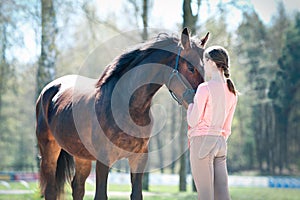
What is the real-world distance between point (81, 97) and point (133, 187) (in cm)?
135

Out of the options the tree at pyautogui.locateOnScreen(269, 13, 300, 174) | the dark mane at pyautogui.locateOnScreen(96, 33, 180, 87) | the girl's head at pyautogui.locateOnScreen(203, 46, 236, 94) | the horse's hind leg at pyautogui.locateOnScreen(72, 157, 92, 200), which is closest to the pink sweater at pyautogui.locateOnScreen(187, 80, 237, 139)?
the girl's head at pyautogui.locateOnScreen(203, 46, 236, 94)

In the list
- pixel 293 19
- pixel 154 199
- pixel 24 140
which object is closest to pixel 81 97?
pixel 154 199

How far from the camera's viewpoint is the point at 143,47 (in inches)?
213

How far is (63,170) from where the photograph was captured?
6.94m

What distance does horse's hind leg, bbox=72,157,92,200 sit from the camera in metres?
6.58

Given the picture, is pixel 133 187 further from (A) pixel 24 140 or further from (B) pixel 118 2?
(A) pixel 24 140

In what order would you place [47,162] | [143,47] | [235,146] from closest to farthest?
[143,47] → [47,162] → [235,146]

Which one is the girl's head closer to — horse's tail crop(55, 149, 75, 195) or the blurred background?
the blurred background

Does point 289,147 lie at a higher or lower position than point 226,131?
lower

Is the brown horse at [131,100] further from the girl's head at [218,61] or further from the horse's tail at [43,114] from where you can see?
the horse's tail at [43,114]

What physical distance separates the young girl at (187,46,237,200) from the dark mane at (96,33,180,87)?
1.24 meters

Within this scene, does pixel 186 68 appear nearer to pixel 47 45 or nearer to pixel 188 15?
pixel 188 15

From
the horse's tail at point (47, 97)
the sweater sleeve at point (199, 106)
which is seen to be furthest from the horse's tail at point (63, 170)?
the sweater sleeve at point (199, 106)

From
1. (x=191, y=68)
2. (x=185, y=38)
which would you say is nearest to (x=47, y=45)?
(x=185, y=38)
